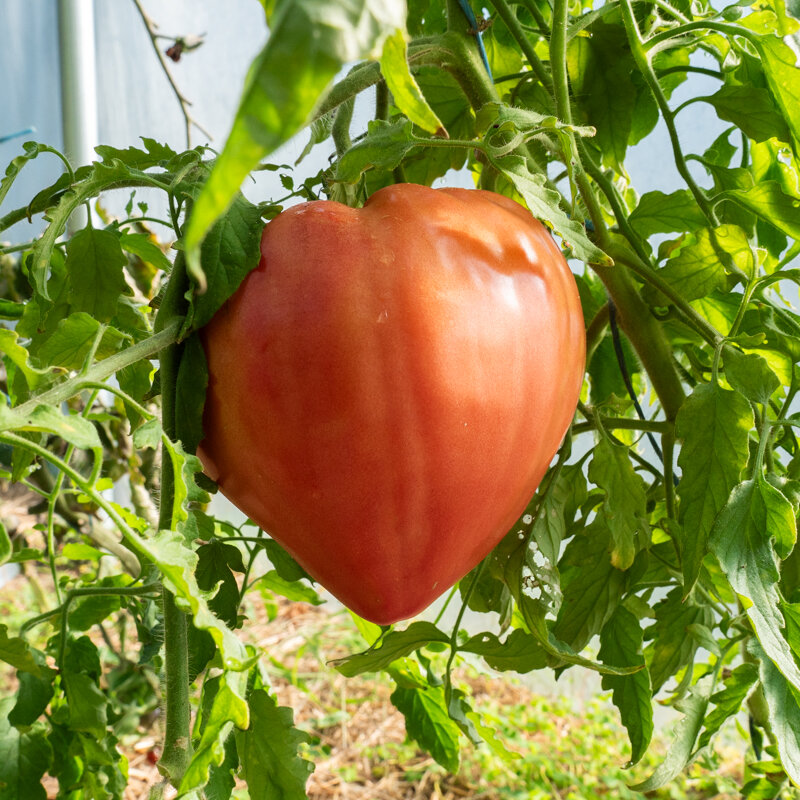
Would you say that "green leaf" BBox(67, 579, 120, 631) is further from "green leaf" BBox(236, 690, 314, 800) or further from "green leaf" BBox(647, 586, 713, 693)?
"green leaf" BBox(647, 586, 713, 693)

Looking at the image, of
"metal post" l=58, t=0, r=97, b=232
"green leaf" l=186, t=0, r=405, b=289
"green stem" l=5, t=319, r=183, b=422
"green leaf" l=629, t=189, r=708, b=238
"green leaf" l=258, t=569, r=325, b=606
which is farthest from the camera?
"metal post" l=58, t=0, r=97, b=232

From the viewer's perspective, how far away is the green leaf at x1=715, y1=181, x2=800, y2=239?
0.34 metres

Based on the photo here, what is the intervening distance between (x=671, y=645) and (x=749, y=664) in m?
0.04

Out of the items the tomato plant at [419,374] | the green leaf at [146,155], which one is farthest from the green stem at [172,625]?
the green leaf at [146,155]

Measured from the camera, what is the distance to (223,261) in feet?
A: 0.83

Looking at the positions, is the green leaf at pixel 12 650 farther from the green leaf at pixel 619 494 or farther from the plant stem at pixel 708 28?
the plant stem at pixel 708 28

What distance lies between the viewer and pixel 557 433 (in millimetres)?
291

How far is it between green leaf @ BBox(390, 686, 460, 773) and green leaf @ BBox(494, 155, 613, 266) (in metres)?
0.37

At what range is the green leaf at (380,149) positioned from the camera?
0.25 m

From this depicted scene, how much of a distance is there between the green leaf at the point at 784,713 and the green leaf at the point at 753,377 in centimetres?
9

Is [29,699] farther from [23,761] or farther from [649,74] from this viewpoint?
[649,74]

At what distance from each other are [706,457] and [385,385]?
5.1 inches

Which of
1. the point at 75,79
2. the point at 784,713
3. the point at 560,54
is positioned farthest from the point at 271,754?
the point at 75,79

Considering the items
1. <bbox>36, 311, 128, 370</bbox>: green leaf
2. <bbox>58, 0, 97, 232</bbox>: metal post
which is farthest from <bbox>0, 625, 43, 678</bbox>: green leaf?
<bbox>58, 0, 97, 232</bbox>: metal post
